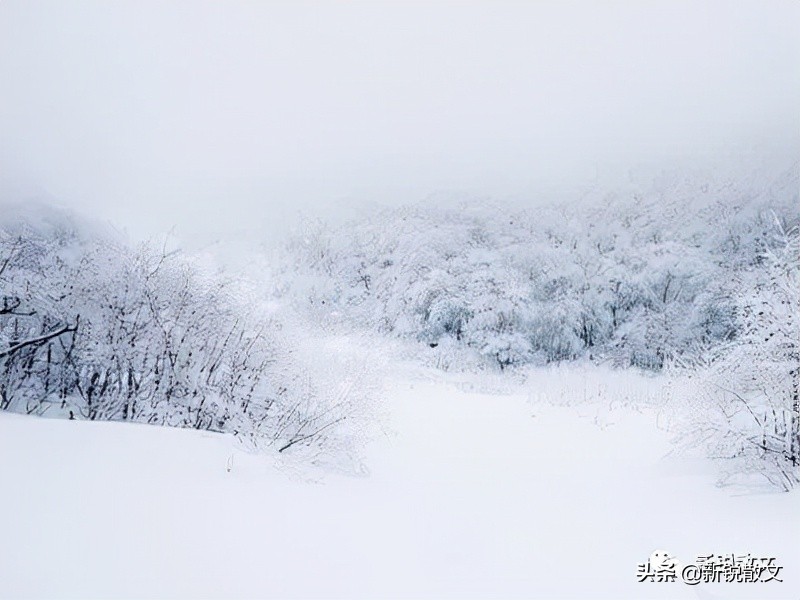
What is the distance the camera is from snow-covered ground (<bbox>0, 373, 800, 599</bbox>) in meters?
2.31

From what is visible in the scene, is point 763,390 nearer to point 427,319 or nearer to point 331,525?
point 331,525

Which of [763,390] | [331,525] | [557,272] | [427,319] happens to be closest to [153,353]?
[331,525]

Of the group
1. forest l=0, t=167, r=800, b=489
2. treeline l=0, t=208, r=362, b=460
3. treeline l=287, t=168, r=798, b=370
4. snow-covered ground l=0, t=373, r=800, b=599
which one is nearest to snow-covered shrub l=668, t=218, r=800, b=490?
forest l=0, t=167, r=800, b=489

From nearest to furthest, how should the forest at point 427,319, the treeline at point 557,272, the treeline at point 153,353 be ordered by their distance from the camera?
the forest at point 427,319 → the treeline at point 153,353 → the treeline at point 557,272

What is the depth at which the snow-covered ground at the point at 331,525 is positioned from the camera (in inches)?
90.9

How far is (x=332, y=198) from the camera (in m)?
29.0

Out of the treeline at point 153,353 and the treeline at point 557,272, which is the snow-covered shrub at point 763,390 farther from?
the treeline at point 557,272

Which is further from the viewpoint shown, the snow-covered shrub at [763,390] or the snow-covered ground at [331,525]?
the snow-covered shrub at [763,390]

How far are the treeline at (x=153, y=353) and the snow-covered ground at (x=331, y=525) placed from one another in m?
1.11

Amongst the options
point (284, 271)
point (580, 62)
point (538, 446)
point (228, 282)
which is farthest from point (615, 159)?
point (228, 282)

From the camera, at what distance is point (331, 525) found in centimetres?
324

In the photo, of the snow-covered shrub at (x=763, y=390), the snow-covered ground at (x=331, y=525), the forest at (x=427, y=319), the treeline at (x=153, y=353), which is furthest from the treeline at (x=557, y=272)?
the snow-covered shrub at (x=763, y=390)

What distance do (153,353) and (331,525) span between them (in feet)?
12.0

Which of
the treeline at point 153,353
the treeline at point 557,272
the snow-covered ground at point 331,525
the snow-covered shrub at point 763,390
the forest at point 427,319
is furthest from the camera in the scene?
the treeline at point 557,272
